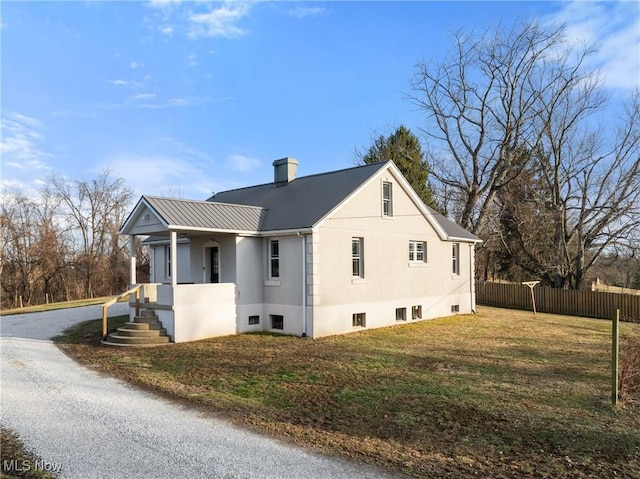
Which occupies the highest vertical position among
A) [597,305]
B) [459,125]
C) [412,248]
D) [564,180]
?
[459,125]

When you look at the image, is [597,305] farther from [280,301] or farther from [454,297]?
[280,301]

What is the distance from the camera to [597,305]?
22.7 meters

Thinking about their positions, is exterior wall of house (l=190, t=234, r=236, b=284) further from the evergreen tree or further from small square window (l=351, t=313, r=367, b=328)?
the evergreen tree

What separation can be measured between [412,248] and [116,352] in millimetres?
12065

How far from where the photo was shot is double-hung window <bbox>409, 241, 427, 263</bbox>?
19.4 meters

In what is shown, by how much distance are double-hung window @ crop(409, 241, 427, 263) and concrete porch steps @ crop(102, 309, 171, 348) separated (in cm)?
1039

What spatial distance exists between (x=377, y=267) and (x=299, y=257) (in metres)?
3.56

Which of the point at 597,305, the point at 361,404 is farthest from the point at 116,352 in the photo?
the point at 597,305

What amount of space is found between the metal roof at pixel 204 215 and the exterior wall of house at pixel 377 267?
9.50 feet

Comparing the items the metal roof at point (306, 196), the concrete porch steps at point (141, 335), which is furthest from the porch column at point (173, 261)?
the metal roof at point (306, 196)

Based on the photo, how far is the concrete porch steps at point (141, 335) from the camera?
1370cm

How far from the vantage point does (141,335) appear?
13.9m

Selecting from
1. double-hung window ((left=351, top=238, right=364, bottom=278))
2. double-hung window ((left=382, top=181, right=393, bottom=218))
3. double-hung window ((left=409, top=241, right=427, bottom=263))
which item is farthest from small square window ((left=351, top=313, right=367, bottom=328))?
double-hung window ((left=382, top=181, right=393, bottom=218))

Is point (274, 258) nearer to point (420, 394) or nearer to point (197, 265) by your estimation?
point (197, 265)
